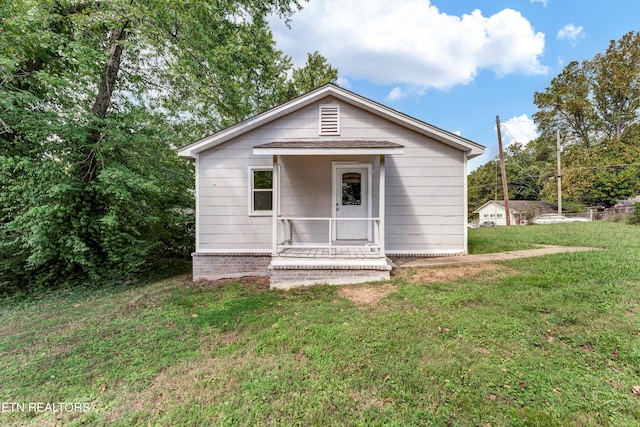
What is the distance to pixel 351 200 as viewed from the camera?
680 centimetres

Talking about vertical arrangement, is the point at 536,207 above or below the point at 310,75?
below

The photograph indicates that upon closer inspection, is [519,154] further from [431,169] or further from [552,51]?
[431,169]

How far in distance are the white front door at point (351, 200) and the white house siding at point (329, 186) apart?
235 millimetres

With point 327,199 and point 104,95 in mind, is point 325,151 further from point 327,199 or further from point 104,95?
point 104,95

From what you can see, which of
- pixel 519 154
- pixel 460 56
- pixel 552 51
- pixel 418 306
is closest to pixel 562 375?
pixel 418 306

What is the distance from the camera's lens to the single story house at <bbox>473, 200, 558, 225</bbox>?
87.2 ft

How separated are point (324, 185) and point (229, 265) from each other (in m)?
3.07

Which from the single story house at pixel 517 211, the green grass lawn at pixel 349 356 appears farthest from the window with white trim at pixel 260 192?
the single story house at pixel 517 211

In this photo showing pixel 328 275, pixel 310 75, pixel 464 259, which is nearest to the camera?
pixel 328 275

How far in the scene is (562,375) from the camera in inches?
93.9

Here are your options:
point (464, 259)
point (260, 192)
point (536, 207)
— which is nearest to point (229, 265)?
point (260, 192)

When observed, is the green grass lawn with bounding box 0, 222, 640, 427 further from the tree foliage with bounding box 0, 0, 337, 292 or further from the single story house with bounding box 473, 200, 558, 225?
the single story house with bounding box 473, 200, 558, 225

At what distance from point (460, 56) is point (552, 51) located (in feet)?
23.1

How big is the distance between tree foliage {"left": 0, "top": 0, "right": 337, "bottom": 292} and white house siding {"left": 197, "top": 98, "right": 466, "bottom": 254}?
1473 millimetres
